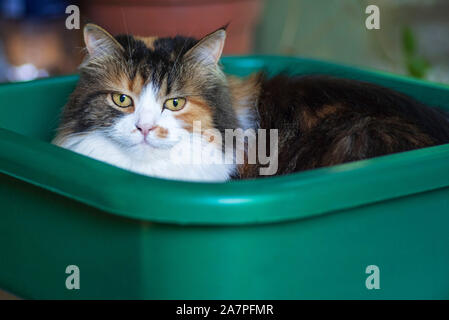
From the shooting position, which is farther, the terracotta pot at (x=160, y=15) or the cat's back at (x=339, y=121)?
the terracotta pot at (x=160, y=15)

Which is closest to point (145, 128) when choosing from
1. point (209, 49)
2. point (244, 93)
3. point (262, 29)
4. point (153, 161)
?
point (153, 161)

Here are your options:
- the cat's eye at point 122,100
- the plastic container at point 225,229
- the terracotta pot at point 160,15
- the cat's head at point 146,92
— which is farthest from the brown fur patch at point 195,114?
the terracotta pot at point 160,15

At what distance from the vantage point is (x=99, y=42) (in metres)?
1.49

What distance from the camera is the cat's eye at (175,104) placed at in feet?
4.72

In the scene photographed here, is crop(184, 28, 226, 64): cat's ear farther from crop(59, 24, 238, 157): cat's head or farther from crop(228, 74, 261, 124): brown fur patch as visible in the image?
crop(228, 74, 261, 124): brown fur patch

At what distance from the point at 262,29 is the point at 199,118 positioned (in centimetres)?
222

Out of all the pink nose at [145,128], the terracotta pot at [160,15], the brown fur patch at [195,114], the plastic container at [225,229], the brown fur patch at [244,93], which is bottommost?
the plastic container at [225,229]

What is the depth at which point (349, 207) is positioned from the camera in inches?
44.8

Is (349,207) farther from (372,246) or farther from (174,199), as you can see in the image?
(174,199)

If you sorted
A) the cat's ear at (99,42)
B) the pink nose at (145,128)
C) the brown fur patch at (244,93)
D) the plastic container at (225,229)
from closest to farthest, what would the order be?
the plastic container at (225,229), the pink nose at (145,128), the cat's ear at (99,42), the brown fur patch at (244,93)

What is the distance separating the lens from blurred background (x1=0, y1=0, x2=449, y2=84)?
269 cm

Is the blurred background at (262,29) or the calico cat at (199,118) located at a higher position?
the blurred background at (262,29)

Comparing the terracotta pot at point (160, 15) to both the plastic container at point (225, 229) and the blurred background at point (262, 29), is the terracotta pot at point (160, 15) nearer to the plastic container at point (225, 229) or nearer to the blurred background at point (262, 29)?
the blurred background at point (262, 29)
